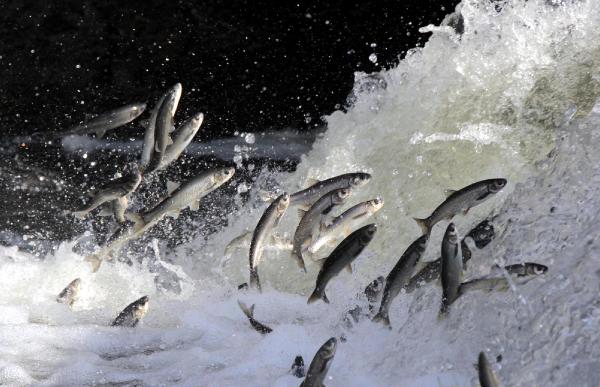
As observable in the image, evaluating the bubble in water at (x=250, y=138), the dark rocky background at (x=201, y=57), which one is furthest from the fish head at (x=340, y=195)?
the bubble in water at (x=250, y=138)

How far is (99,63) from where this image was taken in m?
7.20

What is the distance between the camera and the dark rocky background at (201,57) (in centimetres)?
707

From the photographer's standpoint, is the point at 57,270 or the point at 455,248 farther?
the point at 57,270

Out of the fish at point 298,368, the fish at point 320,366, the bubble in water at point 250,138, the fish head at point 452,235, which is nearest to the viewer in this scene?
the fish at point 320,366

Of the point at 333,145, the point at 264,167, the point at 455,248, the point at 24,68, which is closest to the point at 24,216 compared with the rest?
the point at 24,68

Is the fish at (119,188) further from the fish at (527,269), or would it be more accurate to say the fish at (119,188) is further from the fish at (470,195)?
the fish at (527,269)

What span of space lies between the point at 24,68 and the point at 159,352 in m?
3.78

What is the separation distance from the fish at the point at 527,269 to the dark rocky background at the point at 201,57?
12.3 feet

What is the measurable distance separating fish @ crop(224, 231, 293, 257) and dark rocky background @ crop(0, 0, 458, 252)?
2.16 m

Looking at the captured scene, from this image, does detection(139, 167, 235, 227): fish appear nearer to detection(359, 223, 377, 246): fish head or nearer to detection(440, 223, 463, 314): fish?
detection(359, 223, 377, 246): fish head

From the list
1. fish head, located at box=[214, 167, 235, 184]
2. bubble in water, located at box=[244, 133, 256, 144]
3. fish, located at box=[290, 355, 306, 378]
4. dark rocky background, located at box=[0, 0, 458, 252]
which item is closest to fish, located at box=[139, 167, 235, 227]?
fish head, located at box=[214, 167, 235, 184]

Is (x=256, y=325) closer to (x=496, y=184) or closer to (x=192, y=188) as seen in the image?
(x=192, y=188)

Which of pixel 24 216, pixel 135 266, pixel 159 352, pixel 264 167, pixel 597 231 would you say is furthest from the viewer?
pixel 264 167

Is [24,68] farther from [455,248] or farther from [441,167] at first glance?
[455,248]
